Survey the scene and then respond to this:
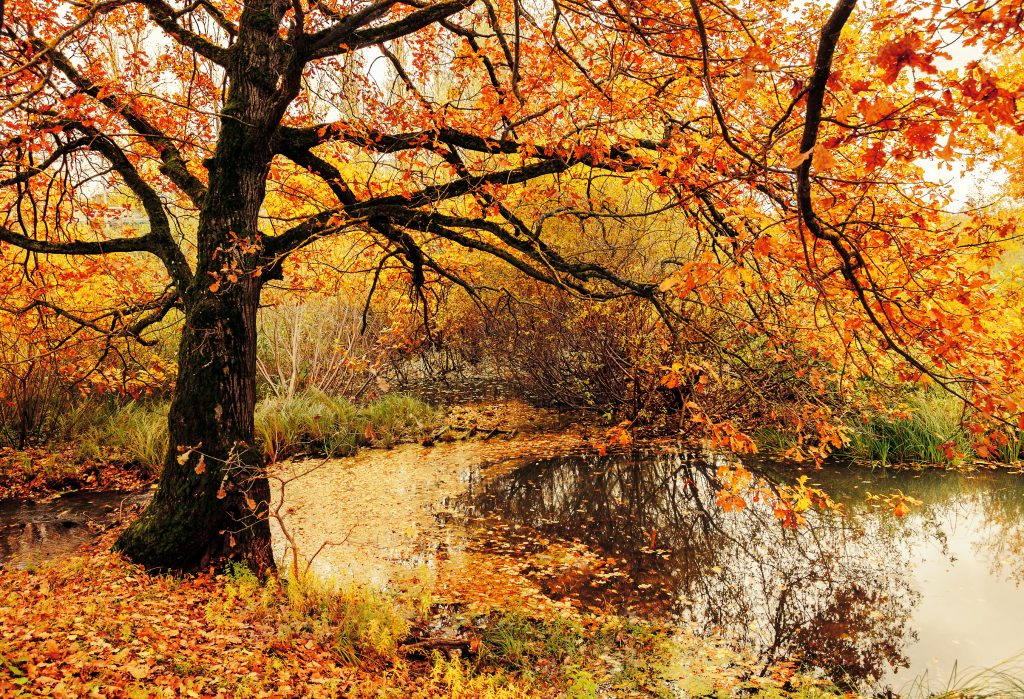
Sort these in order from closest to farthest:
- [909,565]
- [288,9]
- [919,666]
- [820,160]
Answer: [820,160] → [919,666] → [288,9] → [909,565]

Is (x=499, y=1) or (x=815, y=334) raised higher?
(x=499, y=1)

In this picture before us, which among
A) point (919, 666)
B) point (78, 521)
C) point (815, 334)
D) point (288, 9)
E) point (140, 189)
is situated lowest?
point (919, 666)

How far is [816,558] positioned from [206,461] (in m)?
6.08

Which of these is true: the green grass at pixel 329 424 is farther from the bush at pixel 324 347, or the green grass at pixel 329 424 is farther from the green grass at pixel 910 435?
the green grass at pixel 910 435

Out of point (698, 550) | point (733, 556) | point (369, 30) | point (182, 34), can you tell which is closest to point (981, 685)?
point (733, 556)

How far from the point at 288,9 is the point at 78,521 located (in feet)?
20.8

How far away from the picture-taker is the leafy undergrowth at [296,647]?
323 cm

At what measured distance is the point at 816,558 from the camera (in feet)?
21.8

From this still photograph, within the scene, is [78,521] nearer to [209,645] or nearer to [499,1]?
[209,645]

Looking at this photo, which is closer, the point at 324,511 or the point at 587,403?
the point at 324,511

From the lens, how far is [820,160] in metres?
1.86

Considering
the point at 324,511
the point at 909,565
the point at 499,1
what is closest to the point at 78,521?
the point at 324,511

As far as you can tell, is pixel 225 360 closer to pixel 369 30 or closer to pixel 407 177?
pixel 407 177

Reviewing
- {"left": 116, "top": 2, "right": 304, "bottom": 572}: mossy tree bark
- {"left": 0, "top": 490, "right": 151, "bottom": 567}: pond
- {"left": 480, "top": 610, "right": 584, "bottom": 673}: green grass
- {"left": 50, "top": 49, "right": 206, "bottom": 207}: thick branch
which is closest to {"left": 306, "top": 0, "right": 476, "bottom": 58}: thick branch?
{"left": 116, "top": 2, "right": 304, "bottom": 572}: mossy tree bark
